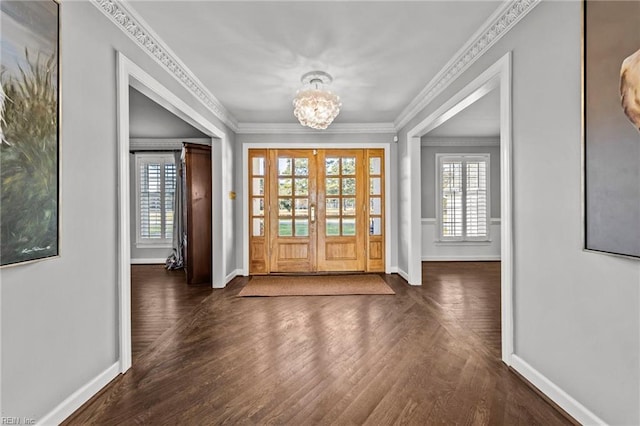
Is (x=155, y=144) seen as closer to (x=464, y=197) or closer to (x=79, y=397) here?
(x=79, y=397)

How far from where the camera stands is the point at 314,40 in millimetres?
2713

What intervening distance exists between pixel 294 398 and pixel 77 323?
4.63 ft

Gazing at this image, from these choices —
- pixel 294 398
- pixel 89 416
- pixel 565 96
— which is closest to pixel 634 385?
pixel 565 96

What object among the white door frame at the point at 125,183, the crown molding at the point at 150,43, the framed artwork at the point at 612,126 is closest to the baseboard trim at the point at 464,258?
the framed artwork at the point at 612,126

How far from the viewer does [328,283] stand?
499 centimetres

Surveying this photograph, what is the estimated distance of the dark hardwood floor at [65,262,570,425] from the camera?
1.84 meters

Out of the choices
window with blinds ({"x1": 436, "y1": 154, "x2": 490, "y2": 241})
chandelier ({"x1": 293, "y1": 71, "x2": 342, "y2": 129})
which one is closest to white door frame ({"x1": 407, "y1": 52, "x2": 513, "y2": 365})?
chandelier ({"x1": 293, "y1": 71, "x2": 342, "y2": 129})

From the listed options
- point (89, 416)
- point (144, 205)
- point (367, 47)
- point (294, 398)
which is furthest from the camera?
point (144, 205)

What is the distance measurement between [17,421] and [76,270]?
77 centimetres

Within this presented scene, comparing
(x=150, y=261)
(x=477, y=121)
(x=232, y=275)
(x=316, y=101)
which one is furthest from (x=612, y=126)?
(x=150, y=261)

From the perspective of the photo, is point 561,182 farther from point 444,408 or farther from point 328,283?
point 328,283

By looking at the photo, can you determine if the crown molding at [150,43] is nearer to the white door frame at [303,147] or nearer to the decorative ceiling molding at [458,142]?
the white door frame at [303,147]

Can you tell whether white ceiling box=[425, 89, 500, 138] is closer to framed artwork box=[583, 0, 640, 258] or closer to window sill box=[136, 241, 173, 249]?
framed artwork box=[583, 0, 640, 258]

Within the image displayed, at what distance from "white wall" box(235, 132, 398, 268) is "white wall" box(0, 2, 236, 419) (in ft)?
10.4
